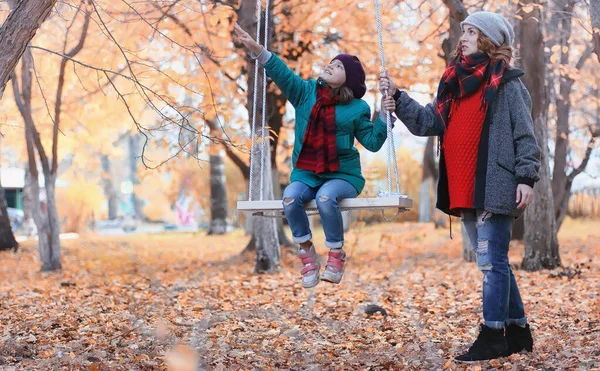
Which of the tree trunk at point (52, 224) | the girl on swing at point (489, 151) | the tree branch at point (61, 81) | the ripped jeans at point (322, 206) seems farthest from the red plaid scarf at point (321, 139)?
the tree trunk at point (52, 224)

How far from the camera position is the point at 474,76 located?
3.83 metres

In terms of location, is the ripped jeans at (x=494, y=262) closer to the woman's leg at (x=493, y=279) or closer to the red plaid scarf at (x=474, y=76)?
the woman's leg at (x=493, y=279)

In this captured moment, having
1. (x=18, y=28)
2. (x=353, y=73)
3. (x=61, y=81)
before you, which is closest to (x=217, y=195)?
(x=61, y=81)

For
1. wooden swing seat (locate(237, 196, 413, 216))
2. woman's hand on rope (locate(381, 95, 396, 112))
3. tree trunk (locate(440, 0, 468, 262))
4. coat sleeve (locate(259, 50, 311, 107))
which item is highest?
tree trunk (locate(440, 0, 468, 262))

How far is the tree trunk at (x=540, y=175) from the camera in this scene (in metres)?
8.55

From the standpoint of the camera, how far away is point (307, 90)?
457 cm

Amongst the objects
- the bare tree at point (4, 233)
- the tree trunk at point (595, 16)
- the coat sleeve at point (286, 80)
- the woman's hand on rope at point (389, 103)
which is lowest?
the bare tree at point (4, 233)

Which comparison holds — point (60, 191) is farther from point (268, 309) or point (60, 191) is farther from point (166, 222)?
point (268, 309)

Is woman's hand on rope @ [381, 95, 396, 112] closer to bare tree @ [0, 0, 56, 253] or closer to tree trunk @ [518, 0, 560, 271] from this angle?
bare tree @ [0, 0, 56, 253]

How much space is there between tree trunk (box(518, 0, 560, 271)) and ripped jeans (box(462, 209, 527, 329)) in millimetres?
4897

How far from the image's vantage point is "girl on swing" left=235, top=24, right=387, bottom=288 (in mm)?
4301

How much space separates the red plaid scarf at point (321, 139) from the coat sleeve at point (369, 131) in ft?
0.54

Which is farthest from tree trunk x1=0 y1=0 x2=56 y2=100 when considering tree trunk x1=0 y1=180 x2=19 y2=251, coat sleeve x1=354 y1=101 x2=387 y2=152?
tree trunk x1=0 y1=180 x2=19 y2=251

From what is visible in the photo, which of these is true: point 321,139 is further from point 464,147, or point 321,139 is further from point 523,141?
point 523,141
